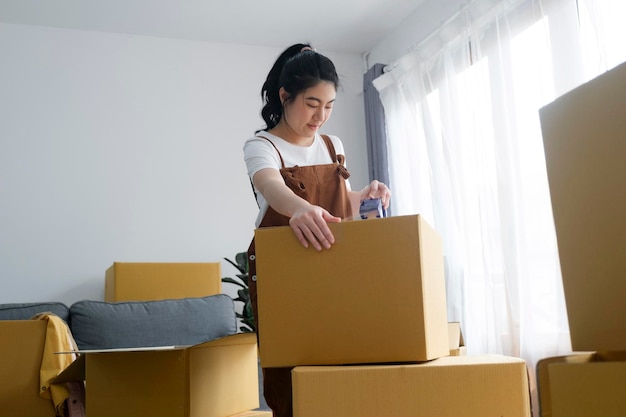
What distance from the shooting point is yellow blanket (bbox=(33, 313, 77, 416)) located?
1.80 m

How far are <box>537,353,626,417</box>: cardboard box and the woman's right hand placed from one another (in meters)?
0.51

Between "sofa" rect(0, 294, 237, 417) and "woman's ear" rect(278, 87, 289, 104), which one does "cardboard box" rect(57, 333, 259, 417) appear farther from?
"sofa" rect(0, 294, 237, 417)

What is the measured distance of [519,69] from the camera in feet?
9.05

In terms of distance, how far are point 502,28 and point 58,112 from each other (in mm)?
2260

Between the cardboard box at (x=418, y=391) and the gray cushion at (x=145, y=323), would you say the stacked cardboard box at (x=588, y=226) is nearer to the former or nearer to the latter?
the cardboard box at (x=418, y=391)

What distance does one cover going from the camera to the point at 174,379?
4.44 ft

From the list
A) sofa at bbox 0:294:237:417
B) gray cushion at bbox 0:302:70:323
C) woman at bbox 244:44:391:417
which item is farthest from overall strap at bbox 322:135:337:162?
gray cushion at bbox 0:302:70:323

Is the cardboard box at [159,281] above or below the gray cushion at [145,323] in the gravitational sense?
above

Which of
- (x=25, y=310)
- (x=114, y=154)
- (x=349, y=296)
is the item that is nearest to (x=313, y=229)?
(x=349, y=296)

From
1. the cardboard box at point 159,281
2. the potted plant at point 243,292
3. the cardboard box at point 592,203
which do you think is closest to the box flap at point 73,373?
the cardboard box at point 592,203

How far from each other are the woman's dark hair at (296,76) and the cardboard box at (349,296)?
17.8 inches

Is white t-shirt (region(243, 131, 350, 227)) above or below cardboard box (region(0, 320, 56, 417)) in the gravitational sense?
above

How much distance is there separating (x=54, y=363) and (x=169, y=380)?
2.16 feet

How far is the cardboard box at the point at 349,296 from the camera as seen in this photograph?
107cm
